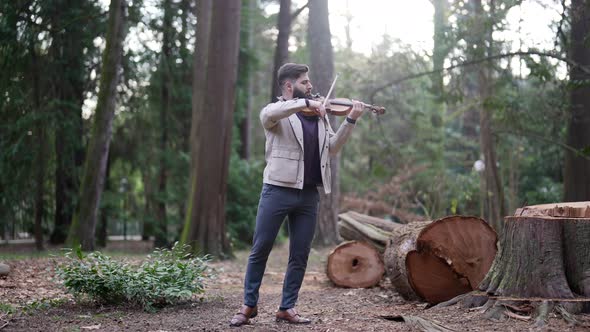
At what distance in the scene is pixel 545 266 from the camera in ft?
16.6

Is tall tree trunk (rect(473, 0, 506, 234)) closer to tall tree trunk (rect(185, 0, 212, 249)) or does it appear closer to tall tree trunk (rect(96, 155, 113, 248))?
tall tree trunk (rect(185, 0, 212, 249))

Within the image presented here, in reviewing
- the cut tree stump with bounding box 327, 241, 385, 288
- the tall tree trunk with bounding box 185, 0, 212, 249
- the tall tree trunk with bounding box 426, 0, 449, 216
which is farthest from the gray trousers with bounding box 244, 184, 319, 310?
the tall tree trunk with bounding box 426, 0, 449, 216

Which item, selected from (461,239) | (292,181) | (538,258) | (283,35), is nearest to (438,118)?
(283,35)

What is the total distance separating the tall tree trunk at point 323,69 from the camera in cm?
1437

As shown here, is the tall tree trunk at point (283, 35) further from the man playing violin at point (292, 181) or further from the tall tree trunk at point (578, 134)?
the man playing violin at point (292, 181)

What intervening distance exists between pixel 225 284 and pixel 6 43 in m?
8.96

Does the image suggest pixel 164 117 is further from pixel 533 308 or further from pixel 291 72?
pixel 533 308

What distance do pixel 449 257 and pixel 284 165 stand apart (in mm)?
2206

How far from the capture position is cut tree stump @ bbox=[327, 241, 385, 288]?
331 inches

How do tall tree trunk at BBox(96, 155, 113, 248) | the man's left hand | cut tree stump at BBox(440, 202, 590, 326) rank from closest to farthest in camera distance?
cut tree stump at BBox(440, 202, 590, 326) < the man's left hand < tall tree trunk at BBox(96, 155, 113, 248)

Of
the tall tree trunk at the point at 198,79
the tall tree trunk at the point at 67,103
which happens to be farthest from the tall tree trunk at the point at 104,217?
the tall tree trunk at the point at 198,79

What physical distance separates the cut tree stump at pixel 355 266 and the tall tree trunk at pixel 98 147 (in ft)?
19.9

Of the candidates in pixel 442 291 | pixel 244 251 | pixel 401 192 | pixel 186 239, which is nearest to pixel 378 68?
pixel 401 192

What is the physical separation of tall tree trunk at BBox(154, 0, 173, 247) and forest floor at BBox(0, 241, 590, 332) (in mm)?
8769
